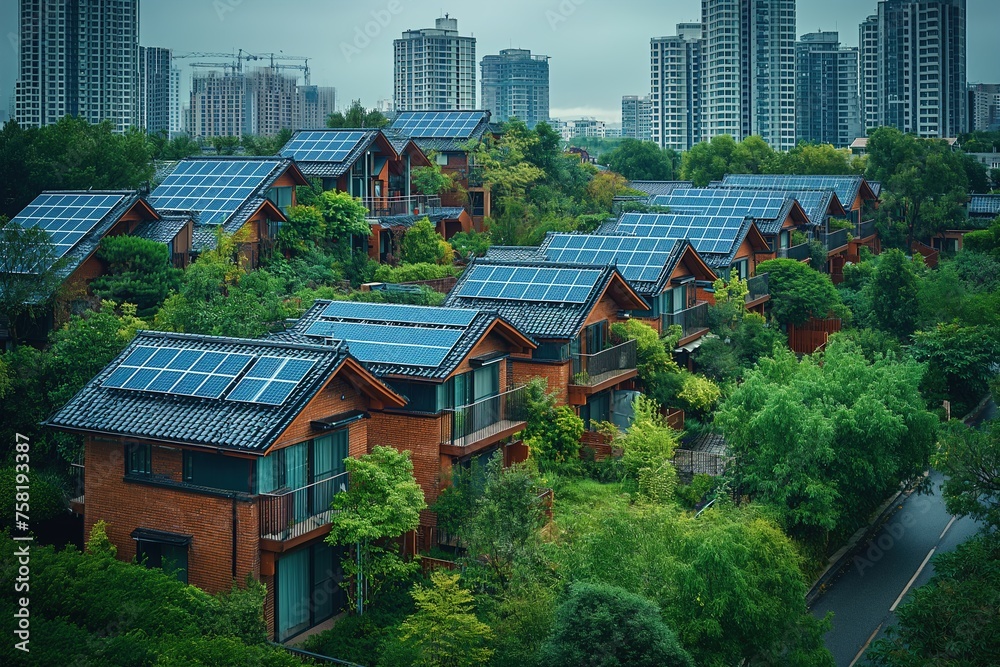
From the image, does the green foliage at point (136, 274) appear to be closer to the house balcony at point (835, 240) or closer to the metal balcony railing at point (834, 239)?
the house balcony at point (835, 240)

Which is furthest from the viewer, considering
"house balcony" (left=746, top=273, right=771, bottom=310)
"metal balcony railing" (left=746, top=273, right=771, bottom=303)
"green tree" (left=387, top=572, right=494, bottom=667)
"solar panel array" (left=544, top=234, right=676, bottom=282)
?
"metal balcony railing" (left=746, top=273, right=771, bottom=303)

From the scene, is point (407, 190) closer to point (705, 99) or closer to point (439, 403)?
point (439, 403)

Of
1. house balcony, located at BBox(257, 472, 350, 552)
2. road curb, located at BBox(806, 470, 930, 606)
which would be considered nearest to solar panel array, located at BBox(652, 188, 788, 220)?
road curb, located at BBox(806, 470, 930, 606)

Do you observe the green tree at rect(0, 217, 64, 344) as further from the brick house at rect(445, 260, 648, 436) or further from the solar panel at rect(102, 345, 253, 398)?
the brick house at rect(445, 260, 648, 436)

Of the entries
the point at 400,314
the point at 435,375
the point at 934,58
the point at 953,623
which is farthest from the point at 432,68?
the point at 953,623

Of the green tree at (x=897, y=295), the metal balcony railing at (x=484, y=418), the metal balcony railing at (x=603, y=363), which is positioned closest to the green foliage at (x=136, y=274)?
the metal balcony railing at (x=484, y=418)

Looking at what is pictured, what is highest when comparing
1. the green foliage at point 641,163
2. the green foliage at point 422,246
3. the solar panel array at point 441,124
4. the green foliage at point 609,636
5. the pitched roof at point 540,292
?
the green foliage at point 641,163
